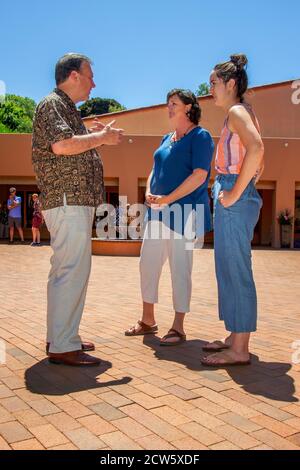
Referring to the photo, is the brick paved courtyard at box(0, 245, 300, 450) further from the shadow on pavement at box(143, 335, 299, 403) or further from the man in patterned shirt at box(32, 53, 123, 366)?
the man in patterned shirt at box(32, 53, 123, 366)

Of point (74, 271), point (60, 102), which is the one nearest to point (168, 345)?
point (74, 271)

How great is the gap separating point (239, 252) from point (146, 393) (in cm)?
102

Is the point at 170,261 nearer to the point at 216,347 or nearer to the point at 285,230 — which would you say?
the point at 216,347

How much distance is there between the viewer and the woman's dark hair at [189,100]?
364 centimetres

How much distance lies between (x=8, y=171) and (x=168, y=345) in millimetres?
16816

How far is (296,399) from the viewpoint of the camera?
2518 millimetres

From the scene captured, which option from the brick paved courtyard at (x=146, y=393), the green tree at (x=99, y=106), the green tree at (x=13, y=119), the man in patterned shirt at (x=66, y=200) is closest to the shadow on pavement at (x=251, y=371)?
the brick paved courtyard at (x=146, y=393)

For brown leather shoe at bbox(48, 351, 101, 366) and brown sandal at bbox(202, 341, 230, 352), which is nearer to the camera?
brown leather shoe at bbox(48, 351, 101, 366)

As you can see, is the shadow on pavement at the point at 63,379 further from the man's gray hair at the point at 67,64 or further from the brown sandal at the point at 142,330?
the man's gray hair at the point at 67,64

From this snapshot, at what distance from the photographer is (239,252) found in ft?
9.91

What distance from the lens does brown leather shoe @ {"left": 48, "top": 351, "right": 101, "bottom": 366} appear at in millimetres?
3004

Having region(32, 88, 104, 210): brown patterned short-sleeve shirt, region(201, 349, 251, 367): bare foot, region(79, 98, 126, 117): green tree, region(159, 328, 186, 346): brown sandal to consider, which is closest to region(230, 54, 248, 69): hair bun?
region(32, 88, 104, 210): brown patterned short-sleeve shirt

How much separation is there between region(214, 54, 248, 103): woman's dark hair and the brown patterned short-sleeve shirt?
3.17ft

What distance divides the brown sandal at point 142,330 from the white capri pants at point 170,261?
0.23 metres
